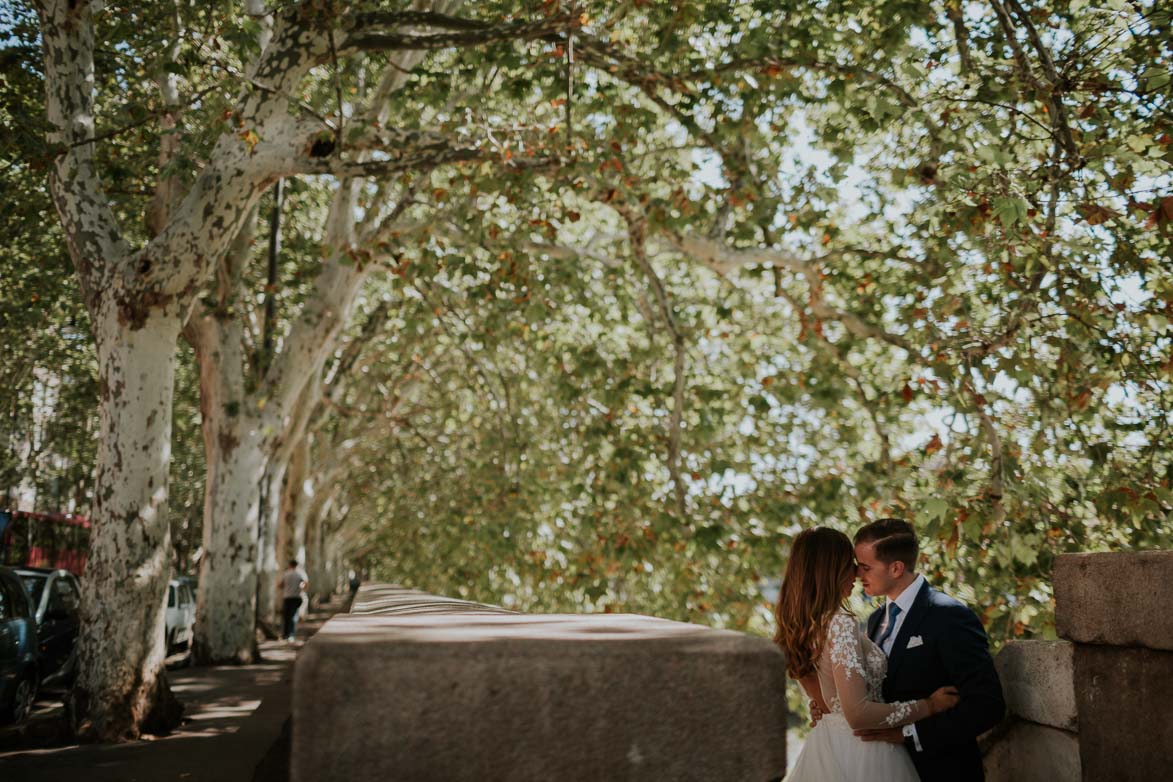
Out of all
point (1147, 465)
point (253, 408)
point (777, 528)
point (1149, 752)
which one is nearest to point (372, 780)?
point (1149, 752)

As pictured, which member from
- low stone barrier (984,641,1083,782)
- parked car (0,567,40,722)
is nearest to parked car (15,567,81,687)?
parked car (0,567,40,722)

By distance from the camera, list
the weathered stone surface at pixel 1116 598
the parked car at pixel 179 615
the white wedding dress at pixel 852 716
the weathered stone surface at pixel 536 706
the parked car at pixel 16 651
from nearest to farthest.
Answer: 1. the weathered stone surface at pixel 536 706
2. the weathered stone surface at pixel 1116 598
3. the white wedding dress at pixel 852 716
4. the parked car at pixel 16 651
5. the parked car at pixel 179 615

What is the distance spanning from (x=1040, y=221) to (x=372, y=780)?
709 centimetres

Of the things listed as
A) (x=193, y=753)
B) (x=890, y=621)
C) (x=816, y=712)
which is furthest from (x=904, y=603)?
(x=193, y=753)

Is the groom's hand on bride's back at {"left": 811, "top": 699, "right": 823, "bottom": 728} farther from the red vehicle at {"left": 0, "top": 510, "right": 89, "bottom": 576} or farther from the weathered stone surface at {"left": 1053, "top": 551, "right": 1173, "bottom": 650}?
the red vehicle at {"left": 0, "top": 510, "right": 89, "bottom": 576}

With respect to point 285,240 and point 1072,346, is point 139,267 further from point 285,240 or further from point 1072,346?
point 285,240

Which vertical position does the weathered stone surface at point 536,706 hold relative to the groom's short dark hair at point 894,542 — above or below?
below

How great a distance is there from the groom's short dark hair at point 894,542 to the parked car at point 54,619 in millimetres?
11587

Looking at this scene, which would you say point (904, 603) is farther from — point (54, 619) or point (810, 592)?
point (54, 619)

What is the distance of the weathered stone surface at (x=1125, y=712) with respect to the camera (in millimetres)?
3326

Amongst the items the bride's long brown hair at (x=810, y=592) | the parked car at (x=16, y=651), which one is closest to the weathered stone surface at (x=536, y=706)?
the bride's long brown hair at (x=810, y=592)

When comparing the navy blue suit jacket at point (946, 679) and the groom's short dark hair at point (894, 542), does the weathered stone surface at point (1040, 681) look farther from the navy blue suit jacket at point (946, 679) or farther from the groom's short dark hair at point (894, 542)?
the groom's short dark hair at point (894, 542)

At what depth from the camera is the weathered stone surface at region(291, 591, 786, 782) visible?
229cm

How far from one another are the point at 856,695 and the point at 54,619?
40.0 ft
